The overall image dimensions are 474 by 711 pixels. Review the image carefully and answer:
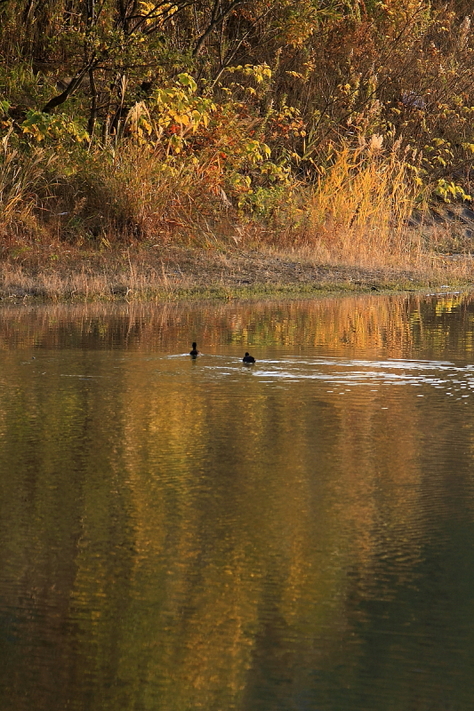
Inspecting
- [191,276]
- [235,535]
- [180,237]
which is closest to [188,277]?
[191,276]

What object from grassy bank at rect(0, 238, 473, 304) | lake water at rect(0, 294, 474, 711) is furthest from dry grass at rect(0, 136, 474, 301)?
lake water at rect(0, 294, 474, 711)

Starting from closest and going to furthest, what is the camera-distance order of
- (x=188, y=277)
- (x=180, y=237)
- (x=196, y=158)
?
1. (x=188, y=277)
2. (x=180, y=237)
3. (x=196, y=158)

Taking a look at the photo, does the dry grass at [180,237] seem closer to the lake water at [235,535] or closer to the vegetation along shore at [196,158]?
the vegetation along shore at [196,158]

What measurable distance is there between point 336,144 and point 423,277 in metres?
5.41

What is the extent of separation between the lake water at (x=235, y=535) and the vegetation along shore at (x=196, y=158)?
24.5 ft

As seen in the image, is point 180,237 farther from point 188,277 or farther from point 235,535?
point 235,535

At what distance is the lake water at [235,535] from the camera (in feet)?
12.3

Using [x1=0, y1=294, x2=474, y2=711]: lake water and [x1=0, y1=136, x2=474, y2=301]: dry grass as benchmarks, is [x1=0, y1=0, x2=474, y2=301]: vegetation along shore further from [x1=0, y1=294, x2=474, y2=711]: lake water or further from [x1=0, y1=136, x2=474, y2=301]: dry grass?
[x1=0, y1=294, x2=474, y2=711]: lake water

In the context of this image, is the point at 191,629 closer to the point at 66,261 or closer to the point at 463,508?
the point at 463,508

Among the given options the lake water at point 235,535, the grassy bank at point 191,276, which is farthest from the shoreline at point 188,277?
the lake water at point 235,535

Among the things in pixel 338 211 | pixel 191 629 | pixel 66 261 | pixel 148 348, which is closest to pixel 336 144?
pixel 338 211

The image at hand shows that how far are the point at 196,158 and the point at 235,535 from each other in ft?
50.3

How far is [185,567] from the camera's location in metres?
4.72

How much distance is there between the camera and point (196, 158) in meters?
20.0
